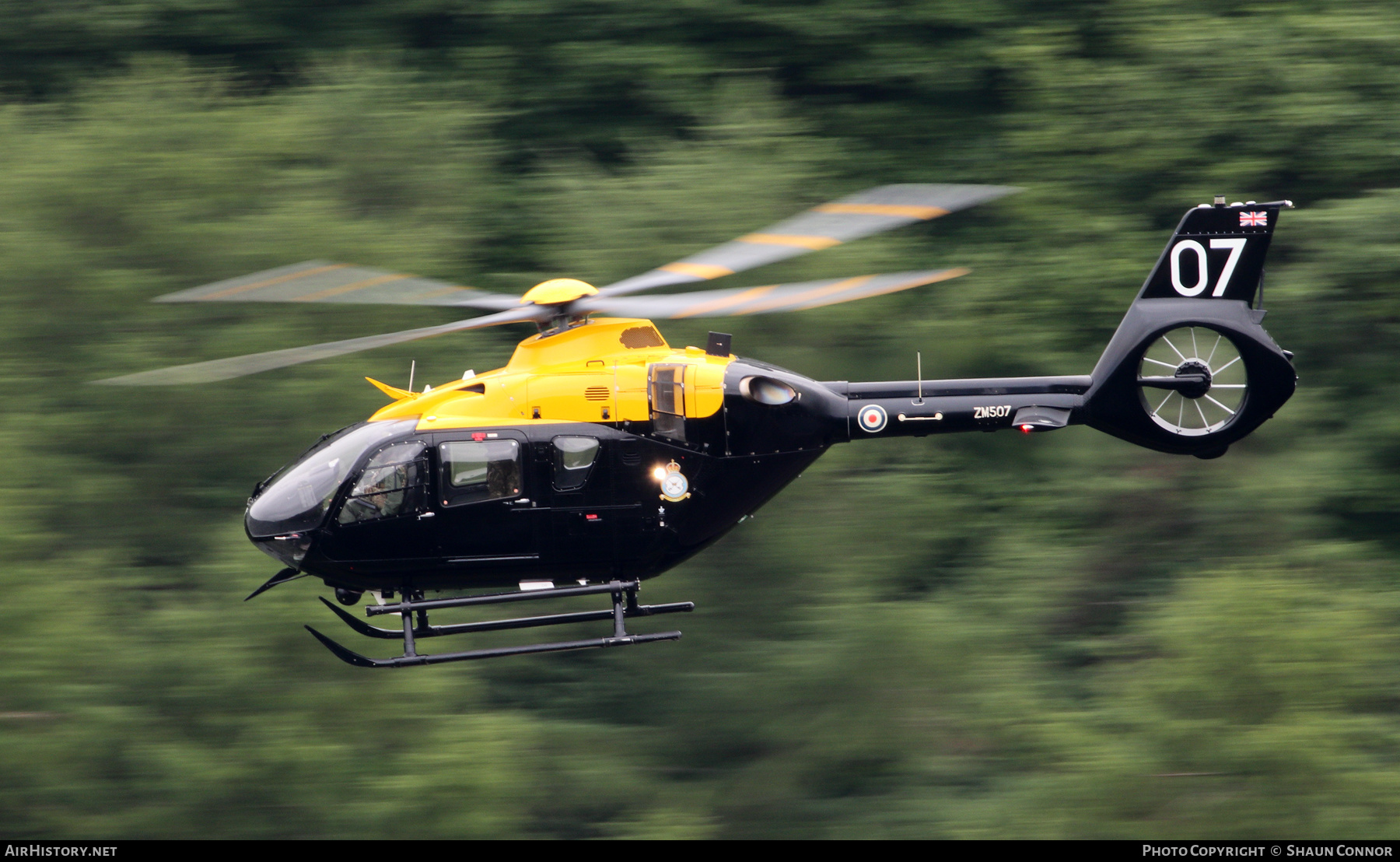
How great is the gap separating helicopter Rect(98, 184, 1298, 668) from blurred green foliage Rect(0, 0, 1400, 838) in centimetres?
304

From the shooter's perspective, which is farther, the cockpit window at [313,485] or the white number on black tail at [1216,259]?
the white number on black tail at [1216,259]

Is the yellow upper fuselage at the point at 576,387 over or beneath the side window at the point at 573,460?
over

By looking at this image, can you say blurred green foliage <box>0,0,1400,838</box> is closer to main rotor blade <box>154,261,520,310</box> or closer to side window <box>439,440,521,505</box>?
side window <box>439,440,521,505</box>

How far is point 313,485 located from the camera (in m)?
8.27

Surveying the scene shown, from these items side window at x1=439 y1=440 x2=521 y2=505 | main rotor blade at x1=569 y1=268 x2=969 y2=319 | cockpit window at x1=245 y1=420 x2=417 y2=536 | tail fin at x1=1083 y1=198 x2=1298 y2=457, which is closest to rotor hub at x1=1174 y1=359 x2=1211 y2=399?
tail fin at x1=1083 y1=198 x2=1298 y2=457

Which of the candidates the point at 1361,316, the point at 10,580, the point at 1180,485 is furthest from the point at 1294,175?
the point at 10,580

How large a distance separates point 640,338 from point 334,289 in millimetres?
1948

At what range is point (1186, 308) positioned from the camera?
870cm

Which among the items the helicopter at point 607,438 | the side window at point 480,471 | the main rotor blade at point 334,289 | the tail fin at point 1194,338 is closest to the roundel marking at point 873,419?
the helicopter at point 607,438

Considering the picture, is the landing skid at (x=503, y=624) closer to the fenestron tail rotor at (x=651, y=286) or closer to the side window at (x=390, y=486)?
the side window at (x=390, y=486)

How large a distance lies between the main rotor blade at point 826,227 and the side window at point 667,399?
59 centimetres

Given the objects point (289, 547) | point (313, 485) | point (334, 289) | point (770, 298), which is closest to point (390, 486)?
point (313, 485)

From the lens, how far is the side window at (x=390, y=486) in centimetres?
814

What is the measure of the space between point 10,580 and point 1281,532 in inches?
468
